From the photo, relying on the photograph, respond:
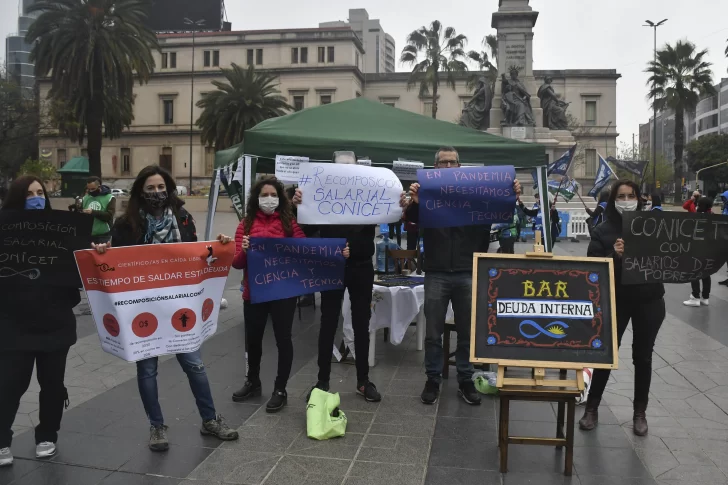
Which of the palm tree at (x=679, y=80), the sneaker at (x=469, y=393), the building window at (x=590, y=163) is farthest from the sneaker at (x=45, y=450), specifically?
the building window at (x=590, y=163)

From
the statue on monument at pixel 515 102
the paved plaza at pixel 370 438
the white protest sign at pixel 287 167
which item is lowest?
the paved plaza at pixel 370 438

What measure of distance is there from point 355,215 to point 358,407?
5.27ft

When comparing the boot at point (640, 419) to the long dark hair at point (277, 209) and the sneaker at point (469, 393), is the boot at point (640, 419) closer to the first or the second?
the sneaker at point (469, 393)

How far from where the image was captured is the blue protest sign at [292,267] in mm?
5027

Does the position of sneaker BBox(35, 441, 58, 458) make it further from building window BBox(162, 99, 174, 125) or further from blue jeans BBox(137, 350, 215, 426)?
building window BBox(162, 99, 174, 125)

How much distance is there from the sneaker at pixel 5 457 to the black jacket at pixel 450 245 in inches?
129

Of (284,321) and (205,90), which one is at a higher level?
(205,90)

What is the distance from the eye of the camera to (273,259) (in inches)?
201

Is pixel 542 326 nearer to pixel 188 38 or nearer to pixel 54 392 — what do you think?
pixel 54 392

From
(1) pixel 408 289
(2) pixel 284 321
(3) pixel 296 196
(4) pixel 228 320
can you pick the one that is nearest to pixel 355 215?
(3) pixel 296 196

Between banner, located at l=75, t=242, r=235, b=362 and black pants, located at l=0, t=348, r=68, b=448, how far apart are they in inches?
13.2

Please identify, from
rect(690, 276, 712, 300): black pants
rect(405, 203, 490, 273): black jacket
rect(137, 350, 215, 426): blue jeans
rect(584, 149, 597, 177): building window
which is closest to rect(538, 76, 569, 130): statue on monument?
rect(690, 276, 712, 300): black pants

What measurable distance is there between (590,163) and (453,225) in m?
62.6

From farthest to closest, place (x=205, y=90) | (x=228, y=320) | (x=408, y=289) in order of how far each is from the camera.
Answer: (x=205, y=90)
(x=228, y=320)
(x=408, y=289)
